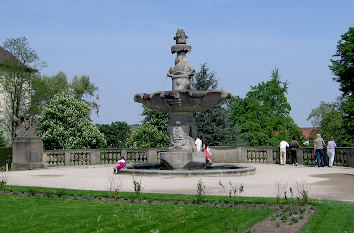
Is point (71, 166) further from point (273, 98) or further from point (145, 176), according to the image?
point (273, 98)

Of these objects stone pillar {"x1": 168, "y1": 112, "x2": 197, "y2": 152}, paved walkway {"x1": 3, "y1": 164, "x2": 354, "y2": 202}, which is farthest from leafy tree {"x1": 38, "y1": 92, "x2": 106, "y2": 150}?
paved walkway {"x1": 3, "y1": 164, "x2": 354, "y2": 202}

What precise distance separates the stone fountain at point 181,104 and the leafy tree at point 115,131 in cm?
4758

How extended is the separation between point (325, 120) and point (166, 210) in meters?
60.9

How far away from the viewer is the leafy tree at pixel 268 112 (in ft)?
175

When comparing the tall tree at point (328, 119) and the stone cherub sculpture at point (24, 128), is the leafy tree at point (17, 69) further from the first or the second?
the tall tree at point (328, 119)

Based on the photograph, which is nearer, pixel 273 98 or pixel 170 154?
pixel 170 154

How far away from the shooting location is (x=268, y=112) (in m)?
55.6

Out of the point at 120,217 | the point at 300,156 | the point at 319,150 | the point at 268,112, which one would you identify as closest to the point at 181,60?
the point at 319,150

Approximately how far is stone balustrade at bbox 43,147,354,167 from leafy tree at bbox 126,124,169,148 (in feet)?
22.4

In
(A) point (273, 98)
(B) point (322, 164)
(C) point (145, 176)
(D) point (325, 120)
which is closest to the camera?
(C) point (145, 176)

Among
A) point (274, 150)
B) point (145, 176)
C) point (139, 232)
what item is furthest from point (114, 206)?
point (274, 150)

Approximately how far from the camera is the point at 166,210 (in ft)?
30.6

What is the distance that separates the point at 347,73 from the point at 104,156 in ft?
74.4

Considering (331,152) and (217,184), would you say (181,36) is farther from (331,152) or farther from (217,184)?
(331,152)
